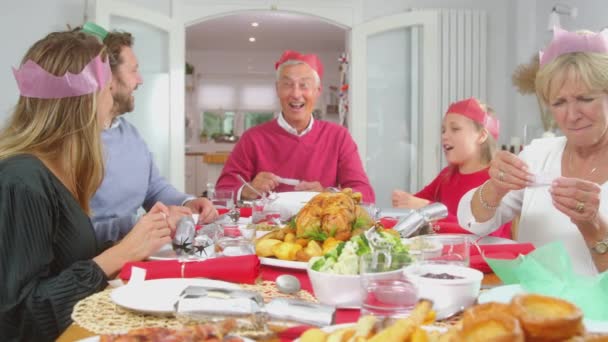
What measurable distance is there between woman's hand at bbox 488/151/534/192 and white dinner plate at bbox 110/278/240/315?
0.91m

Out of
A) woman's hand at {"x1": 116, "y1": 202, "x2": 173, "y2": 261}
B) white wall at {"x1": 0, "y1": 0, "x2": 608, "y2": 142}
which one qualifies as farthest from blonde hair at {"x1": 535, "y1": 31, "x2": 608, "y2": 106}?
white wall at {"x1": 0, "y1": 0, "x2": 608, "y2": 142}

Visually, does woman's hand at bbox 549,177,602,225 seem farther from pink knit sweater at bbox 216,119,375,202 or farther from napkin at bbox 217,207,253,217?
pink knit sweater at bbox 216,119,375,202

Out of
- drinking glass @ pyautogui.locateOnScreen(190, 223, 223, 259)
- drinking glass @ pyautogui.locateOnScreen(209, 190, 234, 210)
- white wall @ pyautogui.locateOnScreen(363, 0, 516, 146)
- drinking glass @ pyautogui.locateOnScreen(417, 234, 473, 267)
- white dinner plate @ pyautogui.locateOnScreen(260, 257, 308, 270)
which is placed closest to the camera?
drinking glass @ pyautogui.locateOnScreen(417, 234, 473, 267)

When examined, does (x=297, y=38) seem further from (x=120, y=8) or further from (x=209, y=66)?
(x=120, y=8)

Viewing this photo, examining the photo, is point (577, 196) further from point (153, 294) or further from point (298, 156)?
point (298, 156)

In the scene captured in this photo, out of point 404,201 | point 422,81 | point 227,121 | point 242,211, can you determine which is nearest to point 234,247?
point 242,211

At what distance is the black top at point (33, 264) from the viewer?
1289mm

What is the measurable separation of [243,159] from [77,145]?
1840mm

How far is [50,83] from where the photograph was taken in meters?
1.57

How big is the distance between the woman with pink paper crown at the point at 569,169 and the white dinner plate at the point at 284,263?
0.69 meters

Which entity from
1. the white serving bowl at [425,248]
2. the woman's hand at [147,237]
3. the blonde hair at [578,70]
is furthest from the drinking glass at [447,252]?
A: the blonde hair at [578,70]

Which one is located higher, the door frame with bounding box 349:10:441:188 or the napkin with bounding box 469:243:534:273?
the door frame with bounding box 349:10:441:188

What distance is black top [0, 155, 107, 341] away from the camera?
129cm

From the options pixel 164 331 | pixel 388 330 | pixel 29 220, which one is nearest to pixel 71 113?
pixel 29 220
